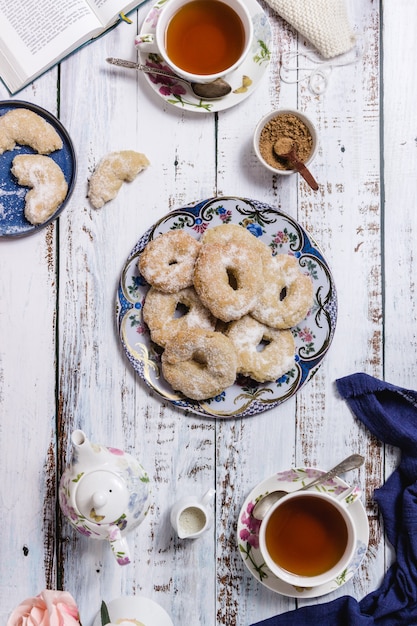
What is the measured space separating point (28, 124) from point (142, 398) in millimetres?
652

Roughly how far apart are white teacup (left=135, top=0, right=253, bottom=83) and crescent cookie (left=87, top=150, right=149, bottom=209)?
0.21 metres

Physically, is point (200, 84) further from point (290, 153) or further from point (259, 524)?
point (259, 524)

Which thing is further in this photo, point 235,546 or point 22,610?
point 235,546

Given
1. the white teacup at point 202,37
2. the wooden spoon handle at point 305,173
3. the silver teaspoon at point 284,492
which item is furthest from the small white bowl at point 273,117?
the silver teaspoon at point 284,492

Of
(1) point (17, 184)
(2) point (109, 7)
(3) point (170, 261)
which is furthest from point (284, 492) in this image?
(2) point (109, 7)

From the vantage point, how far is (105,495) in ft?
4.10

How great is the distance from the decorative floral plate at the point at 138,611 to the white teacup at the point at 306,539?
0.28m

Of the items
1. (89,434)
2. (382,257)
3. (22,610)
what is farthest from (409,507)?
(22,610)

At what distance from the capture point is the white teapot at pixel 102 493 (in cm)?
127

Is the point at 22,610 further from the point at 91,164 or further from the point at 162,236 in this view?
the point at 91,164

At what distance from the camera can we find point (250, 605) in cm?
148

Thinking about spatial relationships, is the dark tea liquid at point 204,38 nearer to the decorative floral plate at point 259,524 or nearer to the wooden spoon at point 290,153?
the wooden spoon at point 290,153

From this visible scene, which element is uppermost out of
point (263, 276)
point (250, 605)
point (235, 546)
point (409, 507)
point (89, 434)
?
point (263, 276)

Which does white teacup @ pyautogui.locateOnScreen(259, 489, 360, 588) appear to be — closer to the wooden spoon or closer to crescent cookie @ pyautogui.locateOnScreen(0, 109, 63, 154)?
the wooden spoon
